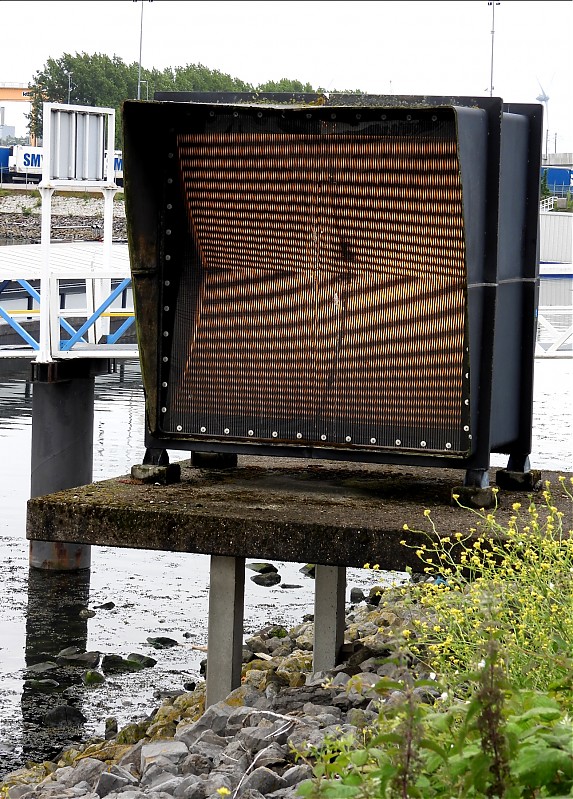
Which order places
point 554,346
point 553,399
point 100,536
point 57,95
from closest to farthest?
point 100,536, point 554,346, point 553,399, point 57,95

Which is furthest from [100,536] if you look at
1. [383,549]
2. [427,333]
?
[427,333]

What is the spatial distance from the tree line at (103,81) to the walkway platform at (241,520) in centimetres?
9516

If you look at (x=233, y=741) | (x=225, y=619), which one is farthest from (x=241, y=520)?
(x=233, y=741)

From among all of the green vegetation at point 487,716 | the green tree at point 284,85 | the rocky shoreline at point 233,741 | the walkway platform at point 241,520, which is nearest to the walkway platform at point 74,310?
the rocky shoreline at point 233,741

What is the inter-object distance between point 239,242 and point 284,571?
7969mm

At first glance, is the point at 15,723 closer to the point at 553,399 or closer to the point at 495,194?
the point at 495,194

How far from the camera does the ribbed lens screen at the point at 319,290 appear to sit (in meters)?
6.15

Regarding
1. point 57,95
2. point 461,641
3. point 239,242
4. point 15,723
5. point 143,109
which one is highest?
point 57,95

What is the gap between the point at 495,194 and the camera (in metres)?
6.21

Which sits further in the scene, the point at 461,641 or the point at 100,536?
the point at 100,536

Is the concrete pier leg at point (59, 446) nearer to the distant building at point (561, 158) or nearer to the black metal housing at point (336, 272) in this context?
the black metal housing at point (336, 272)

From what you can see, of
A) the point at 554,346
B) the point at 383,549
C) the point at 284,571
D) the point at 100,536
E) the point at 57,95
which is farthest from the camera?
the point at 57,95

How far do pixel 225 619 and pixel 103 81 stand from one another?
9768cm

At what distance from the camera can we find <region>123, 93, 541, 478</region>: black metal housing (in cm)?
614
